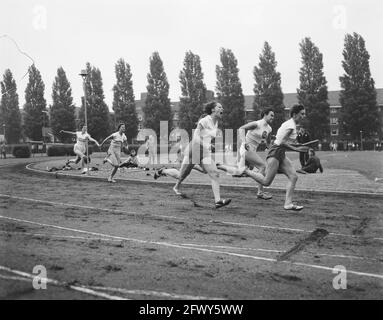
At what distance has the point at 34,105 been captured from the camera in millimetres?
69438

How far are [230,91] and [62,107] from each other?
2685cm

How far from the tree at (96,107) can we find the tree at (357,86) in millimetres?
37574

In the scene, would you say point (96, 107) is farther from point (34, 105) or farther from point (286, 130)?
point (286, 130)

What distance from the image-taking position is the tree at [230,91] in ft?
216

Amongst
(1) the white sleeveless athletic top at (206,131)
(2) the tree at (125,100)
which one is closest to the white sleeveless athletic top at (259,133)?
(1) the white sleeveless athletic top at (206,131)

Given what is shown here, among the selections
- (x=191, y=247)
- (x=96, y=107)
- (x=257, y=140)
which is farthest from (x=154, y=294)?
(x=96, y=107)

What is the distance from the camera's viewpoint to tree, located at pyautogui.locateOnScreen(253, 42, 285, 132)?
6550 cm

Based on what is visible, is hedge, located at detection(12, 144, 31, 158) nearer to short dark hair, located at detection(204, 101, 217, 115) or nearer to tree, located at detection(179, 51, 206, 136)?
tree, located at detection(179, 51, 206, 136)

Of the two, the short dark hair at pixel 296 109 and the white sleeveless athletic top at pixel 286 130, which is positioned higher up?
the short dark hair at pixel 296 109

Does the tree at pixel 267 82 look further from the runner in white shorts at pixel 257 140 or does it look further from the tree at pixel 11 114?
the runner in white shorts at pixel 257 140

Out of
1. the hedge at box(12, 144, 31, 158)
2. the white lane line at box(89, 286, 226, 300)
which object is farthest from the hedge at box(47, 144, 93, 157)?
the white lane line at box(89, 286, 226, 300)

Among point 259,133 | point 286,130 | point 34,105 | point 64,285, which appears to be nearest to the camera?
point 64,285
